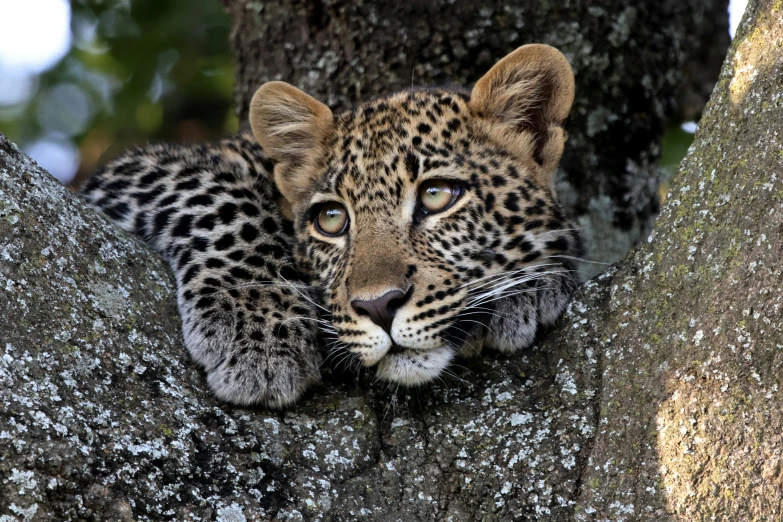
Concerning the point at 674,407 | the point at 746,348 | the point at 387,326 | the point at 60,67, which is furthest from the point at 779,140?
the point at 60,67

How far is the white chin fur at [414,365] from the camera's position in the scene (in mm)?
3736

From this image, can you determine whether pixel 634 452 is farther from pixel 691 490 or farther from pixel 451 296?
pixel 451 296

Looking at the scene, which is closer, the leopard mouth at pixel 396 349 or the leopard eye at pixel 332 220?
the leopard mouth at pixel 396 349

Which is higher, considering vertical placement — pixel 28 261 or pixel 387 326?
pixel 28 261

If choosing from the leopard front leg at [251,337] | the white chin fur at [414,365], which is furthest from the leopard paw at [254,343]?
the white chin fur at [414,365]

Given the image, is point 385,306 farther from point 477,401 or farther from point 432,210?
point 432,210

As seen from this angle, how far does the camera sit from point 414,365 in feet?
12.3

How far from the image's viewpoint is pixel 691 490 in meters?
2.86

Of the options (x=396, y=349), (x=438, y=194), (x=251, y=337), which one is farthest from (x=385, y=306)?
(x=438, y=194)

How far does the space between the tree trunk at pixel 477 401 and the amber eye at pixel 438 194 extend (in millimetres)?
877

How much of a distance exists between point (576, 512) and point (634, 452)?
29cm

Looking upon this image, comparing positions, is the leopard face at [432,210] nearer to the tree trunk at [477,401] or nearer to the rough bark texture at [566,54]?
the tree trunk at [477,401]

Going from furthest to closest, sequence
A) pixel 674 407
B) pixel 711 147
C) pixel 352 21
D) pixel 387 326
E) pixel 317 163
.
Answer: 1. pixel 352 21
2. pixel 317 163
3. pixel 387 326
4. pixel 711 147
5. pixel 674 407

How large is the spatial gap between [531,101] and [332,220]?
115cm
